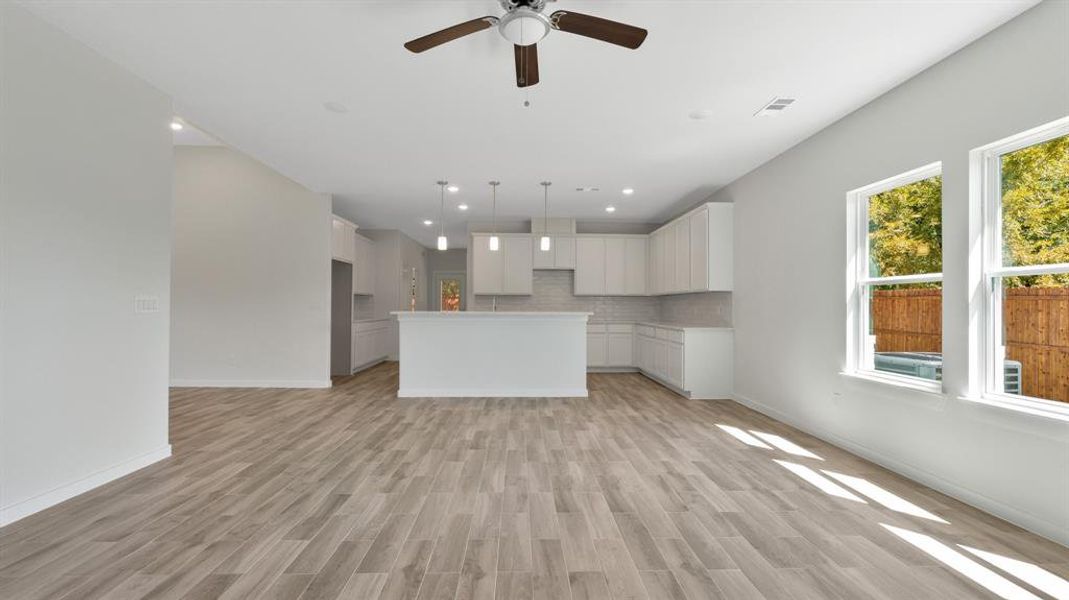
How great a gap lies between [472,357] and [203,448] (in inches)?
118

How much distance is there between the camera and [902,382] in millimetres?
3439

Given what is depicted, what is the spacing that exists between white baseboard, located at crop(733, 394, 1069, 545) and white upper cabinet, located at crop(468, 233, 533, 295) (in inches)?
196

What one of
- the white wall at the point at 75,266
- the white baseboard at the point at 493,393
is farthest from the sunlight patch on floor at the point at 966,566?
the white wall at the point at 75,266

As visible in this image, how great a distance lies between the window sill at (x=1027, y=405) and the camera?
2.42m

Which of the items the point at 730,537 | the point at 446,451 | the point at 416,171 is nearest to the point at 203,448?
the point at 446,451

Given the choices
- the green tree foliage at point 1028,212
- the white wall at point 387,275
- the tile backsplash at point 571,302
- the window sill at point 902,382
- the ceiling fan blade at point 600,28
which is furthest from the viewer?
the white wall at point 387,275

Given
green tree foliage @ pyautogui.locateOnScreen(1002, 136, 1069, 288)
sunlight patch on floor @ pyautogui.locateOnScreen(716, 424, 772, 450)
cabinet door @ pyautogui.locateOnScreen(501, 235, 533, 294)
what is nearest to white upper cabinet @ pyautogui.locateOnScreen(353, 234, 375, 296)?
cabinet door @ pyautogui.locateOnScreen(501, 235, 533, 294)

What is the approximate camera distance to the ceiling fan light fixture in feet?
7.31

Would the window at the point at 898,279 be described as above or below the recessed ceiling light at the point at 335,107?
below

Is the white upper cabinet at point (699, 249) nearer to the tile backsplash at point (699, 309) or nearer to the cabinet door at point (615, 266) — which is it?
the tile backsplash at point (699, 309)

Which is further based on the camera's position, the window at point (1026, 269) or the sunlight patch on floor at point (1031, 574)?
the window at point (1026, 269)

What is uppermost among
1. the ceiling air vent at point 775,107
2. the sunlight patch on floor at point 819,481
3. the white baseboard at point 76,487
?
the ceiling air vent at point 775,107

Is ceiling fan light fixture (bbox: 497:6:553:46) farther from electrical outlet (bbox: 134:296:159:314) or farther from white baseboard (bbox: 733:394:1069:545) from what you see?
white baseboard (bbox: 733:394:1069:545)

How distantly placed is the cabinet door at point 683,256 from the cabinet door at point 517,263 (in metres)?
2.52
